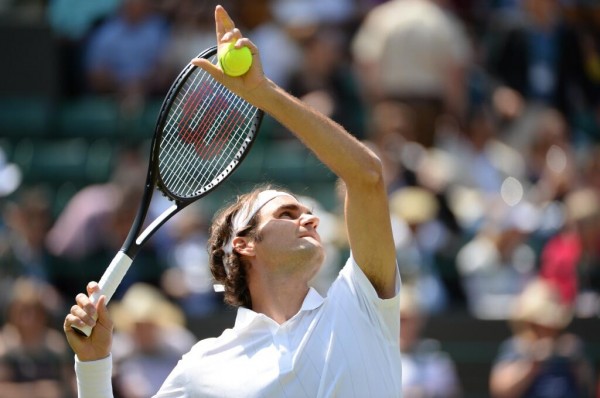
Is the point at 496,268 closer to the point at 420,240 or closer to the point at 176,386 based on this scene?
the point at 420,240

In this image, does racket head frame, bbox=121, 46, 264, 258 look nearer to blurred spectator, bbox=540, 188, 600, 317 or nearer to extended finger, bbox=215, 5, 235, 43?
extended finger, bbox=215, 5, 235, 43

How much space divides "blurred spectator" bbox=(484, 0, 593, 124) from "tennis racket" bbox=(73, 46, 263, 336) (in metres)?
6.11

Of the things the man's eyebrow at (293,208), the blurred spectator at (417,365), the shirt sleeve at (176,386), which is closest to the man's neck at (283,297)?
the man's eyebrow at (293,208)

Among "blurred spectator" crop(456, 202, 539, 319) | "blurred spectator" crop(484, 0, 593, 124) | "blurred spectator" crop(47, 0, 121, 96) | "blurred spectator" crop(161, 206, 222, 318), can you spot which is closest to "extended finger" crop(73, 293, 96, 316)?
"blurred spectator" crop(161, 206, 222, 318)

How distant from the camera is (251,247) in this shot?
15.3 feet

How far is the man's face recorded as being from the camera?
4500 millimetres

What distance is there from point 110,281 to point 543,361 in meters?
4.03

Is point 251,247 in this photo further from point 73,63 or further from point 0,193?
point 73,63

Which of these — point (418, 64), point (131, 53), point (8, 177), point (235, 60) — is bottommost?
point (8, 177)

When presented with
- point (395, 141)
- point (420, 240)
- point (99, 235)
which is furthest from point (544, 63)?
point (99, 235)

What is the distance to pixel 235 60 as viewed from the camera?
4062 millimetres

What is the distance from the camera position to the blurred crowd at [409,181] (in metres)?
8.15

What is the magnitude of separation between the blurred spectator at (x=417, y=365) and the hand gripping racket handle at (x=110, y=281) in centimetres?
342

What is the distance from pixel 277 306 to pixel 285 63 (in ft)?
21.3
